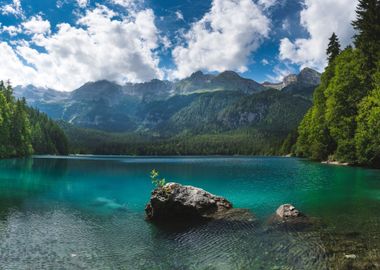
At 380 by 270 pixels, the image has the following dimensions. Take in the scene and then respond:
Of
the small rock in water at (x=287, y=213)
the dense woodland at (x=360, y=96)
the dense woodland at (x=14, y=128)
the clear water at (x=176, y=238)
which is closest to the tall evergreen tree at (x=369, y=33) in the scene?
the dense woodland at (x=360, y=96)

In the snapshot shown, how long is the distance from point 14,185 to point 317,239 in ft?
136

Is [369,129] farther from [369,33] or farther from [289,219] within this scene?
[289,219]

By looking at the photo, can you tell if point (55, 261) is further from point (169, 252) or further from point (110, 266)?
point (169, 252)

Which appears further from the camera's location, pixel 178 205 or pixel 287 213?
pixel 178 205

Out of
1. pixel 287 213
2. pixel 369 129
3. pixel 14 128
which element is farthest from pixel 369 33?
pixel 14 128

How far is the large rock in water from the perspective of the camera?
26.9 meters

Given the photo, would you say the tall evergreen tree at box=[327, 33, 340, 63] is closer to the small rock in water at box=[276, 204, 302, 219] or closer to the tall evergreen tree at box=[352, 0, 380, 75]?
the tall evergreen tree at box=[352, 0, 380, 75]

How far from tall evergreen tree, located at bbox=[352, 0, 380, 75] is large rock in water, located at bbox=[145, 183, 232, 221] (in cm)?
5640

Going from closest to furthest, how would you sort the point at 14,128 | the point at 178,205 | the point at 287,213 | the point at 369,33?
the point at 287,213, the point at 178,205, the point at 369,33, the point at 14,128

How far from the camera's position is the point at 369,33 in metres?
69.2

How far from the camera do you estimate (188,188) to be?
94.1ft

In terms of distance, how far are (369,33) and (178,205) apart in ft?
208

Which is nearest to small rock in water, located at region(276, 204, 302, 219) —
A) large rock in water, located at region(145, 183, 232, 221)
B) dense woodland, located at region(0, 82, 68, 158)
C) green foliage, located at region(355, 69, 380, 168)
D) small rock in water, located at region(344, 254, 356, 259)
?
large rock in water, located at region(145, 183, 232, 221)

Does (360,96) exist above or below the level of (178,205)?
above
